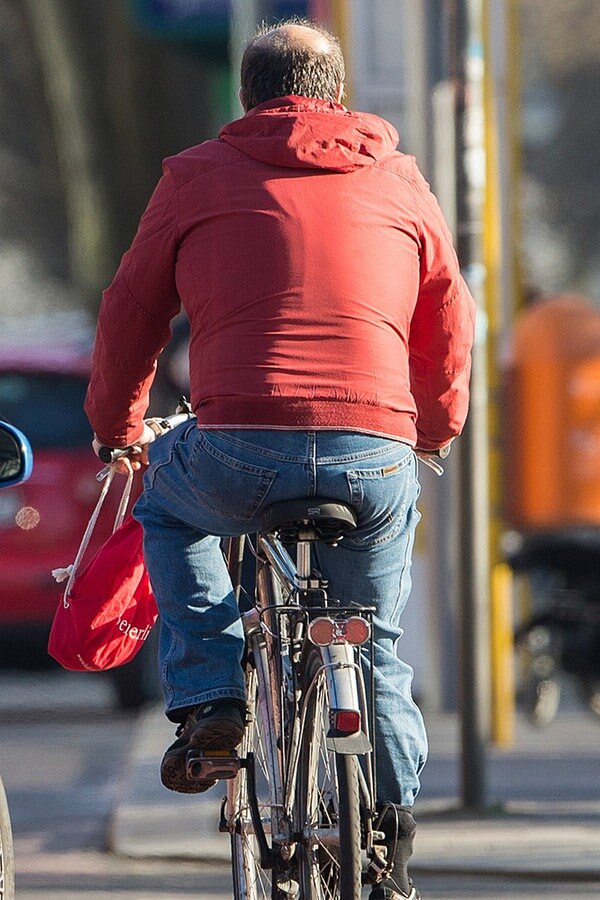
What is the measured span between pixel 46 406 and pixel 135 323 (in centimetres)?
584

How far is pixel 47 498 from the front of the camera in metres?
9.79

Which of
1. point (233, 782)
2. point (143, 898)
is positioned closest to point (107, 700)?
point (143, 898)

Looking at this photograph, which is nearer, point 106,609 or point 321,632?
point 321,632

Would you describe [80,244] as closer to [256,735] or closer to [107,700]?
[107,700]

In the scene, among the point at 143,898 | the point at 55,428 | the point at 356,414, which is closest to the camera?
the point at 356,414

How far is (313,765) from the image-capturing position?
13.6ft

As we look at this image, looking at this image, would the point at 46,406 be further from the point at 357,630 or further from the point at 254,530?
the point at 357,630

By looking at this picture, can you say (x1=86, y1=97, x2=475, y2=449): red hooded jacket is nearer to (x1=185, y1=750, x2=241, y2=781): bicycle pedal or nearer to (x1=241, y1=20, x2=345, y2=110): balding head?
(x1=241, y1=20, x2=345, y2=110): balding head

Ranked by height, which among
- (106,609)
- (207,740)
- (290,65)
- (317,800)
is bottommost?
(317,800)

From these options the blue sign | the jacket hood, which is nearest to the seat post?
the jacket hood

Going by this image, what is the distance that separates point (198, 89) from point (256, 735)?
17.8 metres

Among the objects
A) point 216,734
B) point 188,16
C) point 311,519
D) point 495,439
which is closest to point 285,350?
point 311,519

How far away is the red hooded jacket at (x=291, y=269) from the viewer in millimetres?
4137

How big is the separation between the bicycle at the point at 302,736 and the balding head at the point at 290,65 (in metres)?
0.88
